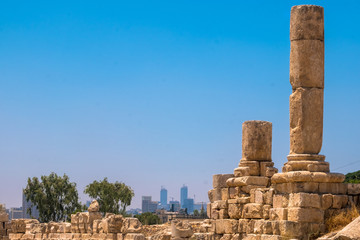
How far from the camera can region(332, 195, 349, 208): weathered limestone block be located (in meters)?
15.9

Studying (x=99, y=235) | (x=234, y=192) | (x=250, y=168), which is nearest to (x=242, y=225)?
(x=234, y=192)

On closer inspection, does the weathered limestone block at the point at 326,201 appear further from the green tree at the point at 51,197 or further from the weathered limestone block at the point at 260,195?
the green tree at the point at 51,197

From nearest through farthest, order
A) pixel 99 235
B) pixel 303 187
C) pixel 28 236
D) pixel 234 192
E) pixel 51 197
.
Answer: pixel 303 187 < pixel 234 192 < pixel 99 235 < pixel 28 236 < pixel 51 197

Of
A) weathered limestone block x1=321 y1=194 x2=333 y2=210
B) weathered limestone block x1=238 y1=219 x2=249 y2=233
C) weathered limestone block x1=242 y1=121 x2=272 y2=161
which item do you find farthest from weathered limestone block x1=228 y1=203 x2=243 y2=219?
weathered limestone block x1=321 y1=194 x2=333 y2=210

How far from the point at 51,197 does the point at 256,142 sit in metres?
30.4


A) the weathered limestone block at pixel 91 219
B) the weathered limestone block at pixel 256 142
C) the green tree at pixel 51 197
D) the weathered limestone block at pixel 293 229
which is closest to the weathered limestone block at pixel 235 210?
the weathered limestone block at pixel 256 142

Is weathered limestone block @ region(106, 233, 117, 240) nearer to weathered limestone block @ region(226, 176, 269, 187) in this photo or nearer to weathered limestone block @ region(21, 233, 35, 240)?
weathered limestone block @ region(226, 176, 269, 187)

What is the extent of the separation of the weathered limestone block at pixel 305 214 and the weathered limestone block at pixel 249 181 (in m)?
2.79

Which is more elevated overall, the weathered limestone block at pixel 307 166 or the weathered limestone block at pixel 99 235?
the weathered limestone block at pixel 307 166

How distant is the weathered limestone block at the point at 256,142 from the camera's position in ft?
62.8

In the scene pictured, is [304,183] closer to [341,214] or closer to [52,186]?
[341,214]

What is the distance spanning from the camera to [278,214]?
1586 centimetres

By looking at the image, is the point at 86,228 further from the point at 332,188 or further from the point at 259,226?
the point at 332,188

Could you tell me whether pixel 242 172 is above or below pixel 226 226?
above
